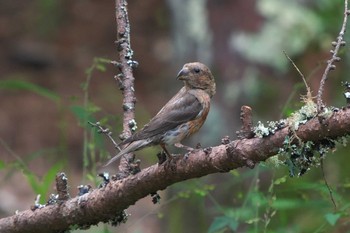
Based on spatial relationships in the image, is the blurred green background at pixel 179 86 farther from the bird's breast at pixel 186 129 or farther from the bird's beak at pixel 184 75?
the bird's beak at pixel 184 75

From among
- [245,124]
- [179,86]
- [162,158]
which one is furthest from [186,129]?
[179,86]

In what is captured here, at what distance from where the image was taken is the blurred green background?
4383 millimetres

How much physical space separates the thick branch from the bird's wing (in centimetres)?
46

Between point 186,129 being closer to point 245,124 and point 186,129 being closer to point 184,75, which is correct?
point 184,75

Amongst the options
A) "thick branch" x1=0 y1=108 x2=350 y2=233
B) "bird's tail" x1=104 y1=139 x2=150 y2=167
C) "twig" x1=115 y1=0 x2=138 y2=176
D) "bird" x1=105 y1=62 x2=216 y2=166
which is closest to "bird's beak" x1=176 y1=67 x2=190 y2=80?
"bird" x1=105 y1=62 x2=216 y2=166

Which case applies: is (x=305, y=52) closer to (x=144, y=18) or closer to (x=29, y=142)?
(x=29, y=142)

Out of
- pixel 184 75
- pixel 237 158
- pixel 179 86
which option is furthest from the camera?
pixel 179 86

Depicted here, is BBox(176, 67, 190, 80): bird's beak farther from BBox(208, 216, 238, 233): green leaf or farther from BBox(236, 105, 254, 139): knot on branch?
BBox(236, 105, 254, 139): knot on branch

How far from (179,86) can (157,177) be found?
3.70 metres

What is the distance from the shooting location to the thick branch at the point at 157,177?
2822mm

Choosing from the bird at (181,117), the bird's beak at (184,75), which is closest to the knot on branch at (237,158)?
the bird at (181,117)

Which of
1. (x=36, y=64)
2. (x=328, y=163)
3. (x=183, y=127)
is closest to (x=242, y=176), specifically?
(x=183, y=127)

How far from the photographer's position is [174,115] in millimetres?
4078

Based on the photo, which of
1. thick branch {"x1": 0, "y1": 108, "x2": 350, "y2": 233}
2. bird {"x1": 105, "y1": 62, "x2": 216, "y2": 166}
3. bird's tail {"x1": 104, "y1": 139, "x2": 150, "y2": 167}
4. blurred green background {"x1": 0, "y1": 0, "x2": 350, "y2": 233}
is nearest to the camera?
thick branch {"x1": 0, "y1": 108, "x2": 350, "y2": 233}
